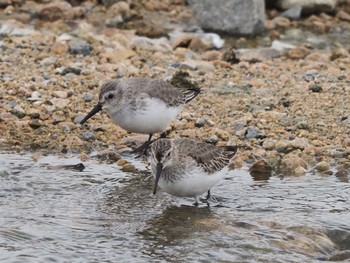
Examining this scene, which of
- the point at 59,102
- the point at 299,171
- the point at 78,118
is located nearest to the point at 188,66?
the point at 59,102

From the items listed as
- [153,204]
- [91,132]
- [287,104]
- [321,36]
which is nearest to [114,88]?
[91,132]

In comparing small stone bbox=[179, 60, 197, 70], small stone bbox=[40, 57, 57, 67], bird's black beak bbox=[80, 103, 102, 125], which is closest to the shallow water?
bird's black beak bbox=[80, 103, 102, 125]

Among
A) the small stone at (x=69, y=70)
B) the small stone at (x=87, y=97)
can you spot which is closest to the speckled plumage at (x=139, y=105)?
the small stone at (x=87, y=97)

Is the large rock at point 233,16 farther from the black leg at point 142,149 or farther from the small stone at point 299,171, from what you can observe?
the small stone at point 299,171

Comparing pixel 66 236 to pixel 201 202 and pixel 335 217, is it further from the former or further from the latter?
pixel 335 217

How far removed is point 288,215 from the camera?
9484mm

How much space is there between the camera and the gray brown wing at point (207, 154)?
31.9ft

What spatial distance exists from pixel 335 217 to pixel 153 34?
8.99 metres

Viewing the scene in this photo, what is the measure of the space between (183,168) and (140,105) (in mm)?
1936

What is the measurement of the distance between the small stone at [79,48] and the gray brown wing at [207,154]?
5.58 meters

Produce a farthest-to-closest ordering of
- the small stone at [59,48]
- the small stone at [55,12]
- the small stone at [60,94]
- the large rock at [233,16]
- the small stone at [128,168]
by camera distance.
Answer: the large rock at [233,16] → the small stone at [55,12] → the small stone at [59,48] → the small stone at [60,94] → the small stone at [128,168]

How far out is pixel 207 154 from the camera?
9.88 m

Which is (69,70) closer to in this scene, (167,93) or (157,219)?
(167,93)

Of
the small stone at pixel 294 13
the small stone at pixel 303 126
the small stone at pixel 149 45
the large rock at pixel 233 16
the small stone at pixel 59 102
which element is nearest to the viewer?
the small stone at pixel 303 126
